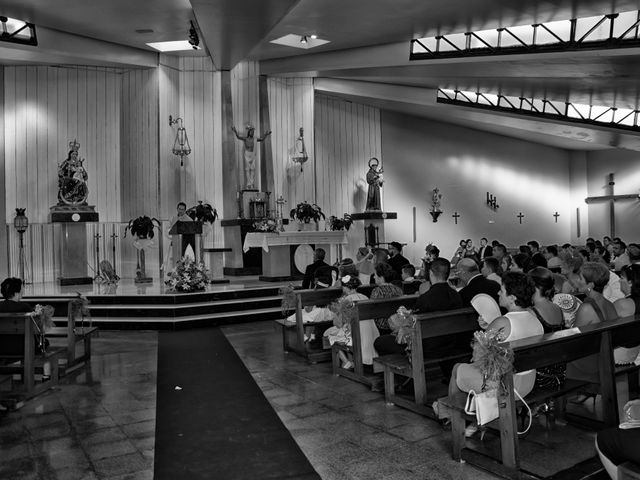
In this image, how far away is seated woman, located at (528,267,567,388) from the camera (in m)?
3.65

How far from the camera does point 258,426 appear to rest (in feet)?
13.5

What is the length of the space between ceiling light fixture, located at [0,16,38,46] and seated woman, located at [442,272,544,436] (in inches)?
409

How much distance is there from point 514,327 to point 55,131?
40.3 ft

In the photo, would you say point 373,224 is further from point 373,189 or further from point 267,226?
point 267,226

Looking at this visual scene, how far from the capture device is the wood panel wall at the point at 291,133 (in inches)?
566

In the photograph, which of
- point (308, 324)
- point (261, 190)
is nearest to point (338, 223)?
point (261, 190)

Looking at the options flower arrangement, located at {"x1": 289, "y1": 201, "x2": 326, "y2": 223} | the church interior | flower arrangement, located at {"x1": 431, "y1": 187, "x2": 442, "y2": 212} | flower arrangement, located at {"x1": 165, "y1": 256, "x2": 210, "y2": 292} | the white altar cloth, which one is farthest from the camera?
flower arrangement, located at {"x1": 431, "y1": 187, "x2": 442, "y2": 212}

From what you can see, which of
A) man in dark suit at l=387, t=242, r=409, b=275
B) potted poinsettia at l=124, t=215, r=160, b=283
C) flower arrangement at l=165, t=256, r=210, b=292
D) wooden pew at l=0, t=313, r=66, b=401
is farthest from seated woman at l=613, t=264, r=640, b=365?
potted poinsettia at l=124, t=215, r=160, b=283

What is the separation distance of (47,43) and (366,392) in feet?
32.1

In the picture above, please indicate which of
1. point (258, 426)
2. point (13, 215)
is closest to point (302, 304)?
point (258, 426)

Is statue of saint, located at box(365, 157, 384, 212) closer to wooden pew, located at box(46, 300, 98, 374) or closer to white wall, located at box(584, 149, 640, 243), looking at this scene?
white wall, located at box(584, 149, 640, 243)

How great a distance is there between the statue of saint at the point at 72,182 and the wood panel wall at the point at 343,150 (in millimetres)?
5928

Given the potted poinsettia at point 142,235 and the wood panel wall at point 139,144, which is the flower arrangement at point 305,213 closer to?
the wood panel wall at point 139,144

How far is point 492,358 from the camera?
9.73 ft
